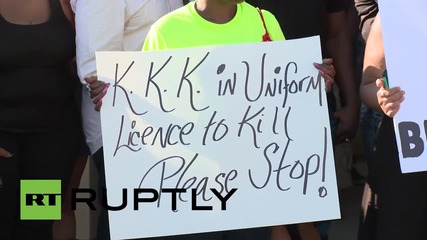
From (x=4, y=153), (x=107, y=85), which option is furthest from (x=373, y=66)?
(x=4, y=153)

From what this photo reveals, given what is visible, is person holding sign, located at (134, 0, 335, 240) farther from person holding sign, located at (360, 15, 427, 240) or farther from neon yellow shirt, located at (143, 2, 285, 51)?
person holding sign, located at (360, 15, 427, 240)

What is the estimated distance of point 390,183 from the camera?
2961 mm

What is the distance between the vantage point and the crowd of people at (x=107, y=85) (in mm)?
2902

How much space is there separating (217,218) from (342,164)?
7.86ft

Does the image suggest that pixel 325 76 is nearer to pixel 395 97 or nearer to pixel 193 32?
pixel 395 97

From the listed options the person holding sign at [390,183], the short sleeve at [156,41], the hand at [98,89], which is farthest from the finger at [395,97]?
the hand at [98,89]

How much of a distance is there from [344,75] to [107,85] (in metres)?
1.19

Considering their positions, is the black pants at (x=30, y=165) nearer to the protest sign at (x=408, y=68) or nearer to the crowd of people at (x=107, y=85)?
the crowd of people at (x=107, y=85)

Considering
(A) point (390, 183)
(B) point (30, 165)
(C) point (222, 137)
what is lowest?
(B) point (30, 165)

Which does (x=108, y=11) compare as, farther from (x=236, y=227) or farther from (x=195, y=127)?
(x=236, y=227)

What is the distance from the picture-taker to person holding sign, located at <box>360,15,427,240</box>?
2932 mm

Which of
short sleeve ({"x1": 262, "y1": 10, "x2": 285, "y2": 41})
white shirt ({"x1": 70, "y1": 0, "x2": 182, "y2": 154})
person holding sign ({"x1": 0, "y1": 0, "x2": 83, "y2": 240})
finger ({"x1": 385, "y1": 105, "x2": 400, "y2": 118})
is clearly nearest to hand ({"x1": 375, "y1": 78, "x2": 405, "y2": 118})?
finger ({"x1": 385, "y1": 105, "x2": 400, "y2": 118})

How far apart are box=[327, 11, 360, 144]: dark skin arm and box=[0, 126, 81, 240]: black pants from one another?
3.55 ft

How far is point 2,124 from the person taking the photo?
3.28 m
